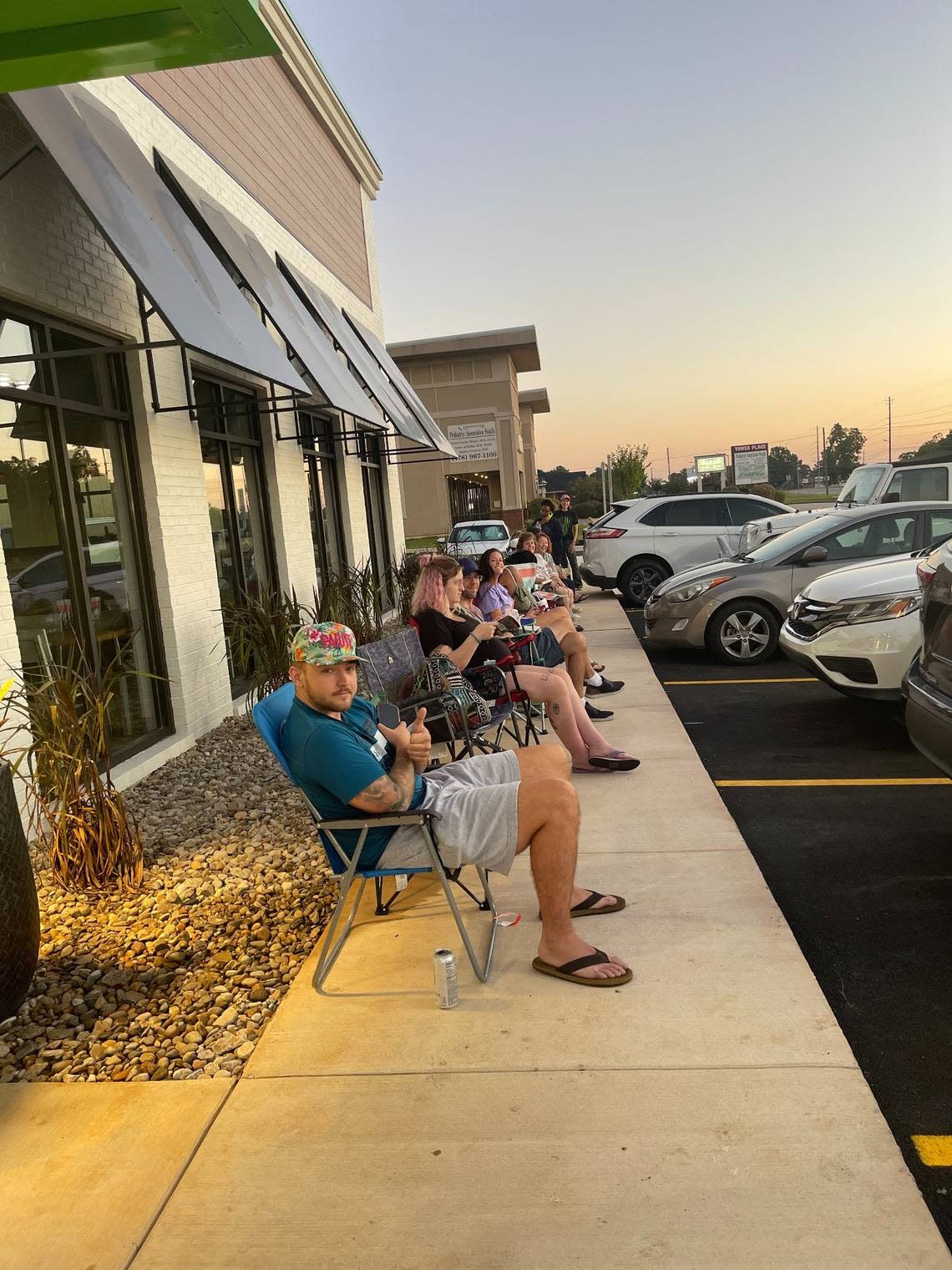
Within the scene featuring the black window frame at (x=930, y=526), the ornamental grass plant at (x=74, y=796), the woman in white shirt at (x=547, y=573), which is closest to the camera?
the ornamental grass plant at (x=74, y=796)

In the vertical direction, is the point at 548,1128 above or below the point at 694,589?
below

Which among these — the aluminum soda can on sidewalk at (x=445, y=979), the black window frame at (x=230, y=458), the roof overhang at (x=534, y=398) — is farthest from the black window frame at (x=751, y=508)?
the roof overhang at (x=534, y=398)

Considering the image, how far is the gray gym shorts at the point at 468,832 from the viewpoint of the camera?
3.14 m

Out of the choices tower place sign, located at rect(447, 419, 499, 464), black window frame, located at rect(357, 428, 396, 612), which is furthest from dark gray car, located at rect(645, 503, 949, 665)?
tower place sign, located at rect(447, 419, 499, 464)

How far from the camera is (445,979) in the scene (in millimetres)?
2982

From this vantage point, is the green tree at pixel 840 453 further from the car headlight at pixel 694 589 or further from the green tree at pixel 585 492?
the car headlight at pixel 694 589

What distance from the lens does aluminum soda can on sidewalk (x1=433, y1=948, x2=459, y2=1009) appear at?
2977mm

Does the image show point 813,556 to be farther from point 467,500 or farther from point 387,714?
point 467,500

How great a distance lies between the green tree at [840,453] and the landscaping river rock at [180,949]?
96.8 metres

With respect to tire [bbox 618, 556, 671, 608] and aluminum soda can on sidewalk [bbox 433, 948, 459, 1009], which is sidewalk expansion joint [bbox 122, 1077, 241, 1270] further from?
tire [bbox 618, 556, 671, 608]

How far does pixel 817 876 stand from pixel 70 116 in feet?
19.1

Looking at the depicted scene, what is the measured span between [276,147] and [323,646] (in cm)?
944

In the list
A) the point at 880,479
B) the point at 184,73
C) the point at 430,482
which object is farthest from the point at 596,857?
the point at 430,482

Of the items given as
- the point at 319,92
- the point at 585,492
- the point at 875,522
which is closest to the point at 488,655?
the point at 875,522
